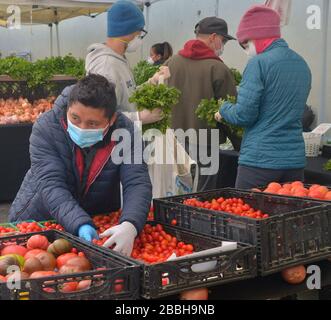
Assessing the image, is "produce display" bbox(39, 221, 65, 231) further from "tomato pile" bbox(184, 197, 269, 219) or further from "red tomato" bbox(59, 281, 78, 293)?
"red tomato" bbox(59, 281, 78, 293)

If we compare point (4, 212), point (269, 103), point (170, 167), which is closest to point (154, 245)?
point (269, 103)

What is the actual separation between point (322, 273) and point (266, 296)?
1.24 ft

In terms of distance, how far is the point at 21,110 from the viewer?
757 centimetres

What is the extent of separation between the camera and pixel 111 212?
10.1ft

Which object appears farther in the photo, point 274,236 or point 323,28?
point 323,28

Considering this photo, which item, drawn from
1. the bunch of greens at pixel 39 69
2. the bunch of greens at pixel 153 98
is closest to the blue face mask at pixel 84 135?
the bunch of greens at pixel 153 98

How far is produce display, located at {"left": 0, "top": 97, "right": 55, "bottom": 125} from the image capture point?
7.30 meters

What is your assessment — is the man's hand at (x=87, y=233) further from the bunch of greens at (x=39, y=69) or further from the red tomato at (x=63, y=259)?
the bunch of greens at (x=39, y=69)

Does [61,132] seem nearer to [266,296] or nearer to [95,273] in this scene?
[95,273]

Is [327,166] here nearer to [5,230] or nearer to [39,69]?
[5,230]

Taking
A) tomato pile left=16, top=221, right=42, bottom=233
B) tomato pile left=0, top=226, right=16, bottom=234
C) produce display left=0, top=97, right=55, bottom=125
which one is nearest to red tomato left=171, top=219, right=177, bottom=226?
tomato pile left=16, top=221, right=42, bottom=233

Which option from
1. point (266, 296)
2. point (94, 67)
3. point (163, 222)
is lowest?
point (266, 296)

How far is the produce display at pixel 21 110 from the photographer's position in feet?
24.0
